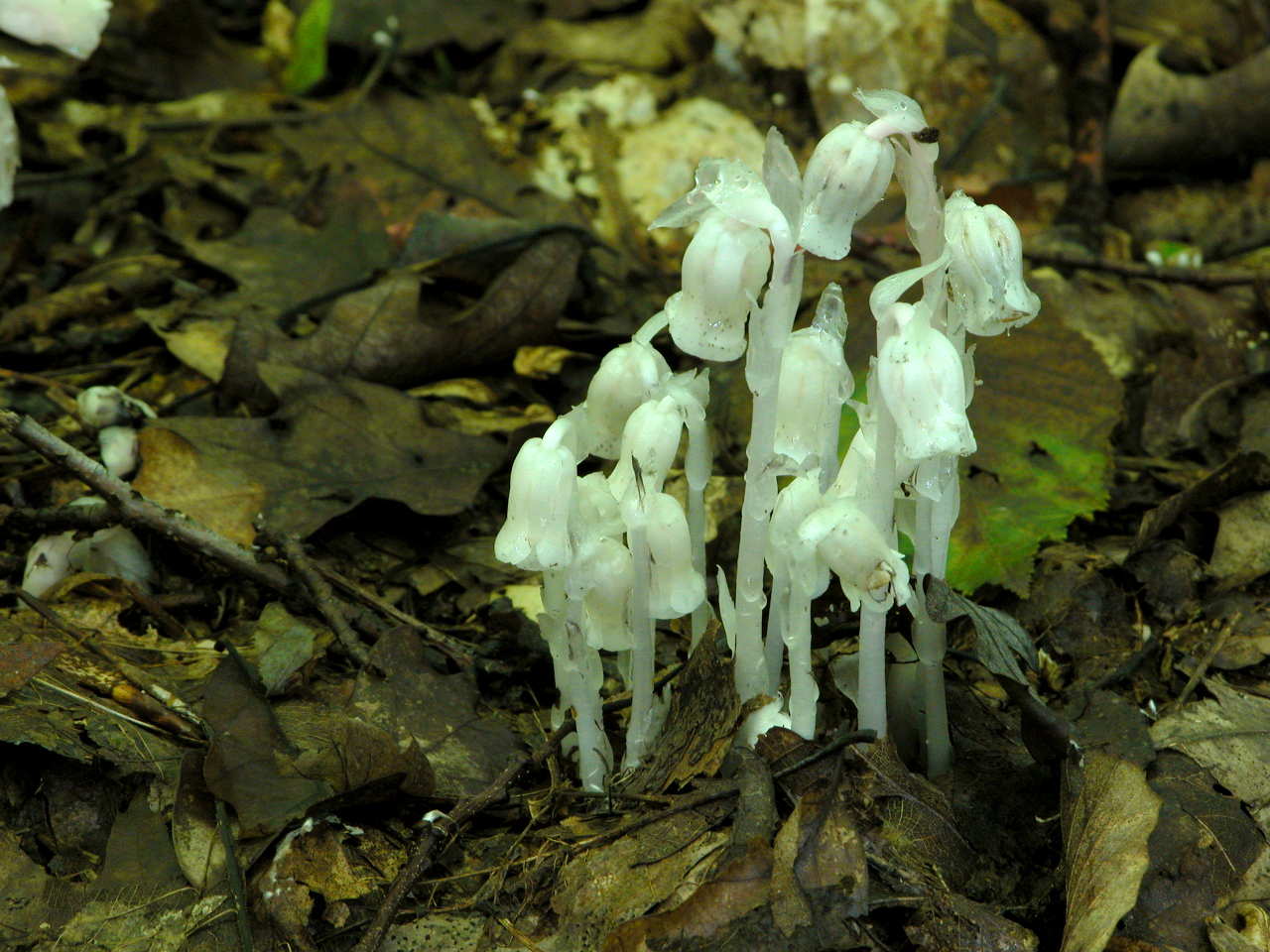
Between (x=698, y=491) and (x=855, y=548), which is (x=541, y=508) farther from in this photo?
(x=855, y=548)

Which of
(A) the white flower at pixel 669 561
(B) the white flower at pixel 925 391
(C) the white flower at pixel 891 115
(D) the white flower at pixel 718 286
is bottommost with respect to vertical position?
(A) the white flower at pixel 669 561

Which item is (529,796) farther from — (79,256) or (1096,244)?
(1096,244)

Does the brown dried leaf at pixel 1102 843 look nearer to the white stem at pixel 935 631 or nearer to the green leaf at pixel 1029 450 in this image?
the white stem at pixel 935 631

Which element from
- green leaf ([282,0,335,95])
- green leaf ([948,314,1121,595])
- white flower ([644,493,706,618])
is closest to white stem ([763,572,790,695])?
white flower ([644,493,706,618])

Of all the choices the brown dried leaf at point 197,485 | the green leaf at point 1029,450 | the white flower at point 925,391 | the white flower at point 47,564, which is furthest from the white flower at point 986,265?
the white flower at point 47,564

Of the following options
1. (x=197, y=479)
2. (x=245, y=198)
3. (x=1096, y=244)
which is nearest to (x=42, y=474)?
(x=197, y=479)

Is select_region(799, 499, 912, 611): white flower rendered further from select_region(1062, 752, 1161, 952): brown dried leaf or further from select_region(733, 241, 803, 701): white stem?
select_region(1062, 752, 1161, 952): brown dried leaf

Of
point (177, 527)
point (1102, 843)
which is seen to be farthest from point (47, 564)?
point (1102, 843)
